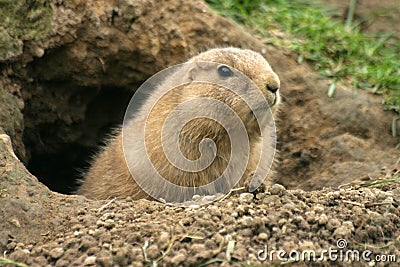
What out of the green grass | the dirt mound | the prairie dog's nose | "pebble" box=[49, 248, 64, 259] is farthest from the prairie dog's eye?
"pebble" box=[49, 248, 64, 259]

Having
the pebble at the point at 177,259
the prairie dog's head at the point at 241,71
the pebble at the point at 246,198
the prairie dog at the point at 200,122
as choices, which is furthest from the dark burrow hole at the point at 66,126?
the pebble at the point at 177,259

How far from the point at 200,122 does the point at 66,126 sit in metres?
2.46

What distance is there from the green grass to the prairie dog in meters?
1.72

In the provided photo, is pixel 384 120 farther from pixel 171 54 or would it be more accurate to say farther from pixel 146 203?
pixel 146 203

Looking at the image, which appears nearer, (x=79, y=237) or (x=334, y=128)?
(x=79, y=237)

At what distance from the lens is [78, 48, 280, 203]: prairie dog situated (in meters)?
5.30

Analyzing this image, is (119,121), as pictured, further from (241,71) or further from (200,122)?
(241,71)

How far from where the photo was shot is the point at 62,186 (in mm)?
8156

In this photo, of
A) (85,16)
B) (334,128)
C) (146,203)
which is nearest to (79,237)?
(146,203)

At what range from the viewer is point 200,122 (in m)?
5.38

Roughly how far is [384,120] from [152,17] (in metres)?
2.76

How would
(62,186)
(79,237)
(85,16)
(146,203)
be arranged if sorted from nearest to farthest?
(79,237) < (146,203) < (85,16) < (62,186)

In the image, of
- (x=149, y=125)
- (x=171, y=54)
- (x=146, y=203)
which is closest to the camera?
(x=146, y=203)

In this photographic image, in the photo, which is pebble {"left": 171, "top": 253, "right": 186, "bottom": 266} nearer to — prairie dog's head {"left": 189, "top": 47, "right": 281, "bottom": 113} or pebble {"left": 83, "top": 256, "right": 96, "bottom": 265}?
pebble {"left": 83, "top": 256, "right": 96, "bottom": 265}
